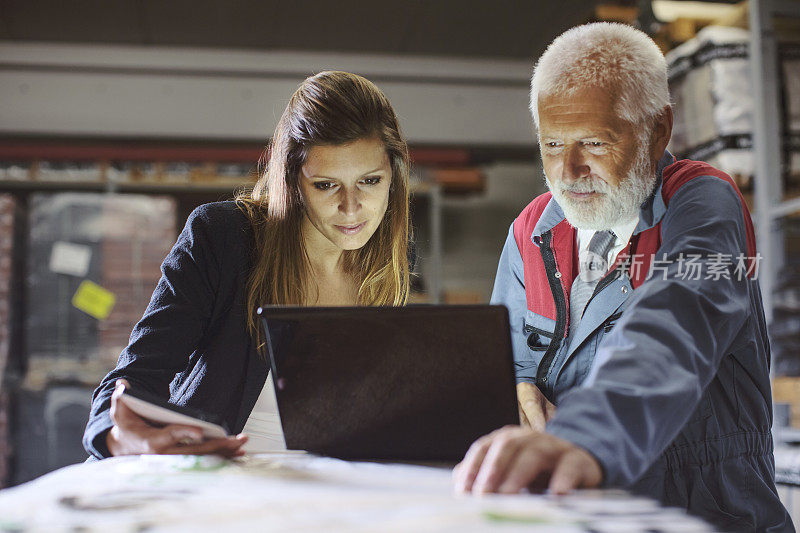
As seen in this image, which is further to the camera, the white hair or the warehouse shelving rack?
the warehouse shelving rack

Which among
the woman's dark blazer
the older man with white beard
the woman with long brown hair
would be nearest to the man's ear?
the older man with white beard

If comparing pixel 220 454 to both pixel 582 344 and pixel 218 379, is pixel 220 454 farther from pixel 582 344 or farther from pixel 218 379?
pixel 582 344

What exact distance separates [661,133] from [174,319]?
881mm

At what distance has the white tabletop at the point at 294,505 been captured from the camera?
609mm

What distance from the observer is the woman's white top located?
3.82 ft

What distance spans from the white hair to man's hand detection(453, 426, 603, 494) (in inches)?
25.9

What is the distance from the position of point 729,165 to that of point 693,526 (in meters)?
2.49

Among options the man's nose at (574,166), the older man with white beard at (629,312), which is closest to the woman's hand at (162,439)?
the older man with white beard at (629,312)

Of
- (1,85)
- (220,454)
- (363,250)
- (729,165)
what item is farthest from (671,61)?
(1,85)

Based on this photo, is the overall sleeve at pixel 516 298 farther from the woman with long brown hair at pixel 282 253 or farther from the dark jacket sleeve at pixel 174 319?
the dark jacket sleeve at pixel 174 319

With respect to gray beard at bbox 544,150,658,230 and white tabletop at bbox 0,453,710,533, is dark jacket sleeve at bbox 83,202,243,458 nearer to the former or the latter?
white tabletop at bbox 0,453,710,533

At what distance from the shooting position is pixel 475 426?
1.01m

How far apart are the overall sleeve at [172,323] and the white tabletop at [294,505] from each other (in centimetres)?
32

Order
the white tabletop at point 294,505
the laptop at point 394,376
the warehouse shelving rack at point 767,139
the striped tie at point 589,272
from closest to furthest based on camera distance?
the white tabletop at point 294,505
the laptop at point 394,376
the striped tie at point 589,272
the warehouse shelving rack at point 767,139
